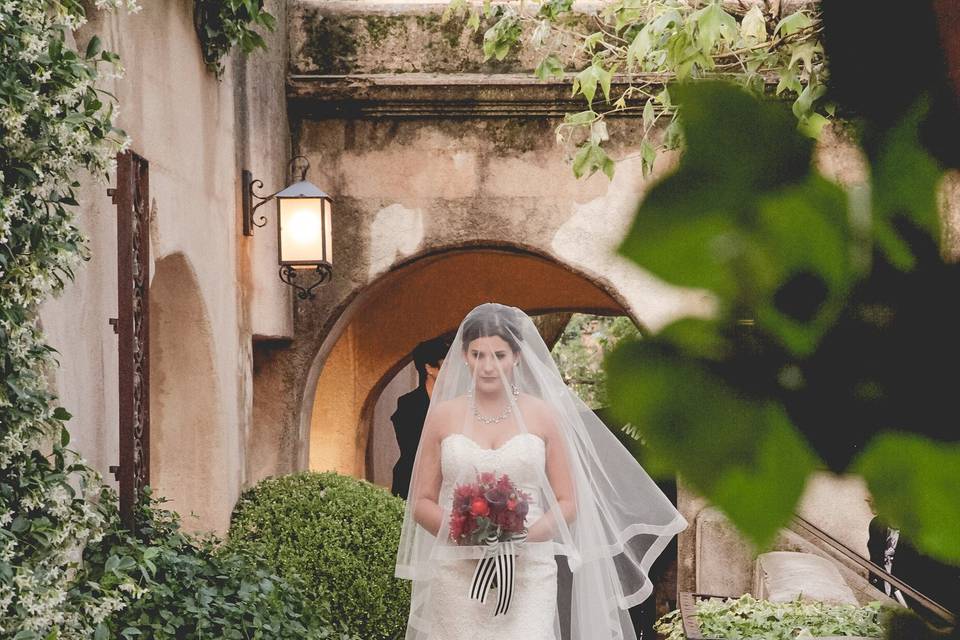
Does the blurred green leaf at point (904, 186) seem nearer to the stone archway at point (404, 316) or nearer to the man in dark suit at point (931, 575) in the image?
the man in dark suit at point (931, 575)

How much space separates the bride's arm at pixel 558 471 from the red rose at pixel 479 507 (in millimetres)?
343

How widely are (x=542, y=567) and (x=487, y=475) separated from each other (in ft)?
1.49

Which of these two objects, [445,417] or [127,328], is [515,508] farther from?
[127,328]

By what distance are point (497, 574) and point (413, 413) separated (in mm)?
2375

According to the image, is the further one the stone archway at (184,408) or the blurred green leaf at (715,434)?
the stone archway at (184,408)

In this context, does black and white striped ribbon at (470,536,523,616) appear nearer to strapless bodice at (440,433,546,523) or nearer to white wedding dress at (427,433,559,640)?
white wedding dress at (427,433,559,640)

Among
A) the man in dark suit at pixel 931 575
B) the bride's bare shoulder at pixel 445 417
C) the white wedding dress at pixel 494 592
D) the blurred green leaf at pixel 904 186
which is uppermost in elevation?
the blurred green leaf at pixel 904 186

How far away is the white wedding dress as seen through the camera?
4.56 metres

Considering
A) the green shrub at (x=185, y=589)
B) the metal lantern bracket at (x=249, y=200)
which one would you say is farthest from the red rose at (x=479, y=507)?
the metal lantern bracket at (x=249, y=200)

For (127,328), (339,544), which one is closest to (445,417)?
(339,544)

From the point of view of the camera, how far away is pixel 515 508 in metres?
4.34

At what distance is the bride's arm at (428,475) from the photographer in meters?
4.71

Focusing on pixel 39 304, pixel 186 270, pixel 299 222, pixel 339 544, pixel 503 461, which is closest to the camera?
pixel 39 304

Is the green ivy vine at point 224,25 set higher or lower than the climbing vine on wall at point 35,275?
higher
